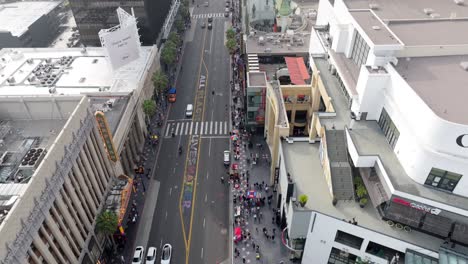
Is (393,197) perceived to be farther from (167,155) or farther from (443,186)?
(167,155)

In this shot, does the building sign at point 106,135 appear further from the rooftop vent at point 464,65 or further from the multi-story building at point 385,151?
the rooftop vent at point 464,65

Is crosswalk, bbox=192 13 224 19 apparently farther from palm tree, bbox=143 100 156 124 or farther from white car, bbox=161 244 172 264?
white car, bbox=161 244 172 264

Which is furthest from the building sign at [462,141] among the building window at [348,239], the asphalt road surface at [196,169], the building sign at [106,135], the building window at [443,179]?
the building sign at [106,135]

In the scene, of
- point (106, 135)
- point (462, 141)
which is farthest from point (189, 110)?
point (462, 141)

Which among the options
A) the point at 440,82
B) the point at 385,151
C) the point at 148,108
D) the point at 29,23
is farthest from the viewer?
the point at 29,23

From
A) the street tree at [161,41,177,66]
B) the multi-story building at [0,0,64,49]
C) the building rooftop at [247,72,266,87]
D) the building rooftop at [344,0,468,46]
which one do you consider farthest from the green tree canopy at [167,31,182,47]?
the building rooftop at [344,0,468,46]

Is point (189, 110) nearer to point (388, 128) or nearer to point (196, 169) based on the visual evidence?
point (196, 169)
